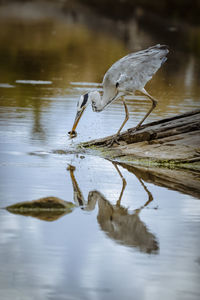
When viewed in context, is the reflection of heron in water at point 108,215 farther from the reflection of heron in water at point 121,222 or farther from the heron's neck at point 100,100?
the heron's neck at point 100,100

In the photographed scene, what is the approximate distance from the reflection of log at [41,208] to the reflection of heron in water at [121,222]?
46 centimetres

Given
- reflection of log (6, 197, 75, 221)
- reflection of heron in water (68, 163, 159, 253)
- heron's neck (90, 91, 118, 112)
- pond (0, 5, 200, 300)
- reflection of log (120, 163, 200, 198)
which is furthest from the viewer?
heron's neck (90, 91, 118, 112)

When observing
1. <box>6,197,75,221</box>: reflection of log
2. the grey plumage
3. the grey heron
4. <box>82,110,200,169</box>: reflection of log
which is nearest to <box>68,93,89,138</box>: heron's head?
the grey heron

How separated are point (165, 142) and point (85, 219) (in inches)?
138

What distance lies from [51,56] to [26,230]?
21.8 m

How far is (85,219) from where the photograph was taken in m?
8.05

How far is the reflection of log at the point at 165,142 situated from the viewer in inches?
429

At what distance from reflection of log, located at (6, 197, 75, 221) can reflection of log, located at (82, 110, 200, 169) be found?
125 inches

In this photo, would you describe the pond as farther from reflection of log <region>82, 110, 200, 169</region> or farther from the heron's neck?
the heron's neck

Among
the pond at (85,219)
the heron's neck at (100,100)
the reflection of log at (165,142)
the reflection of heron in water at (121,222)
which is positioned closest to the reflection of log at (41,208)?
the pond at (85,219)

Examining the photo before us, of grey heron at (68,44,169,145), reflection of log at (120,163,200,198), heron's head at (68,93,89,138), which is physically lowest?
reflection of log at (120,163,200,198)

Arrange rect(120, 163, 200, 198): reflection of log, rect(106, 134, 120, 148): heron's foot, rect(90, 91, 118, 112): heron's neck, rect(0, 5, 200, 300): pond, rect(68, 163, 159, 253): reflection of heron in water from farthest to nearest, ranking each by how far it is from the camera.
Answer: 1. rect(90, 91, 118, 112): heron's neck
2. rect(106, 134, 120, 148): heron's foot
3. rect(120, 163, 200, 198): reflection of log
4. rect(68, 163, 159, 253): reflection of heron in water
5. rect(0, 5, 200, 300): pond

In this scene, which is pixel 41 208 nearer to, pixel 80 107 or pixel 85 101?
pixel 80 107

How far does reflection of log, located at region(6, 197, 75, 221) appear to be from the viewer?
26.3 ft
